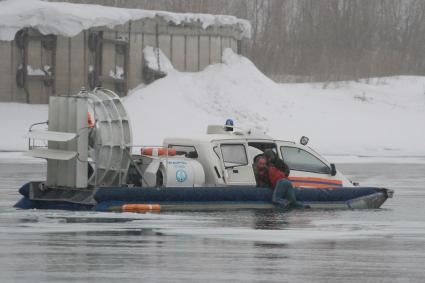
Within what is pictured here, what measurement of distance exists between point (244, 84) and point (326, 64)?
15.9 m

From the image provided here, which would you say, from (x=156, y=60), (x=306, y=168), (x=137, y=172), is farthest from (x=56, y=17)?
(x=137, y=172)

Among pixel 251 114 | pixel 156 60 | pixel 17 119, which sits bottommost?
pixel 17 119

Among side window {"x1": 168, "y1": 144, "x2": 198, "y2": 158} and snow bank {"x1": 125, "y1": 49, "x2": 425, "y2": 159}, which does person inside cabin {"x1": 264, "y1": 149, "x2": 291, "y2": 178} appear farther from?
snow bank {"x1": 125, "y1": 49, "x2": 425, "y2": 159}

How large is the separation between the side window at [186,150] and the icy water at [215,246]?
1348mm

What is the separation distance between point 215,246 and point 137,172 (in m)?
5.84

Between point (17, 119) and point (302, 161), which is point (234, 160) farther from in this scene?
point (17, 119)

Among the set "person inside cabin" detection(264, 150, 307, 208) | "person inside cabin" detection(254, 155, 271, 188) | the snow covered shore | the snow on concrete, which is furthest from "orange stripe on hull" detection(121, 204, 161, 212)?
the snow on concrete

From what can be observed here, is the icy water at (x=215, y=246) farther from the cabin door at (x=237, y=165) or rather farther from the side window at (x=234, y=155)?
the side window at (x=234, y=155)

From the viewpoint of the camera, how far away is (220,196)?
20.8 metres

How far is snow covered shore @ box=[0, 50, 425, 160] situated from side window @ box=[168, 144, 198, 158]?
17570 mm

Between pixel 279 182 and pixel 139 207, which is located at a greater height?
pixel 279 182

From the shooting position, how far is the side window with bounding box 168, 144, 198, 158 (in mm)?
21750

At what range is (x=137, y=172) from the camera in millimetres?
21578

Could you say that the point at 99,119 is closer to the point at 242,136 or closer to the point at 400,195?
the point at 242,136
